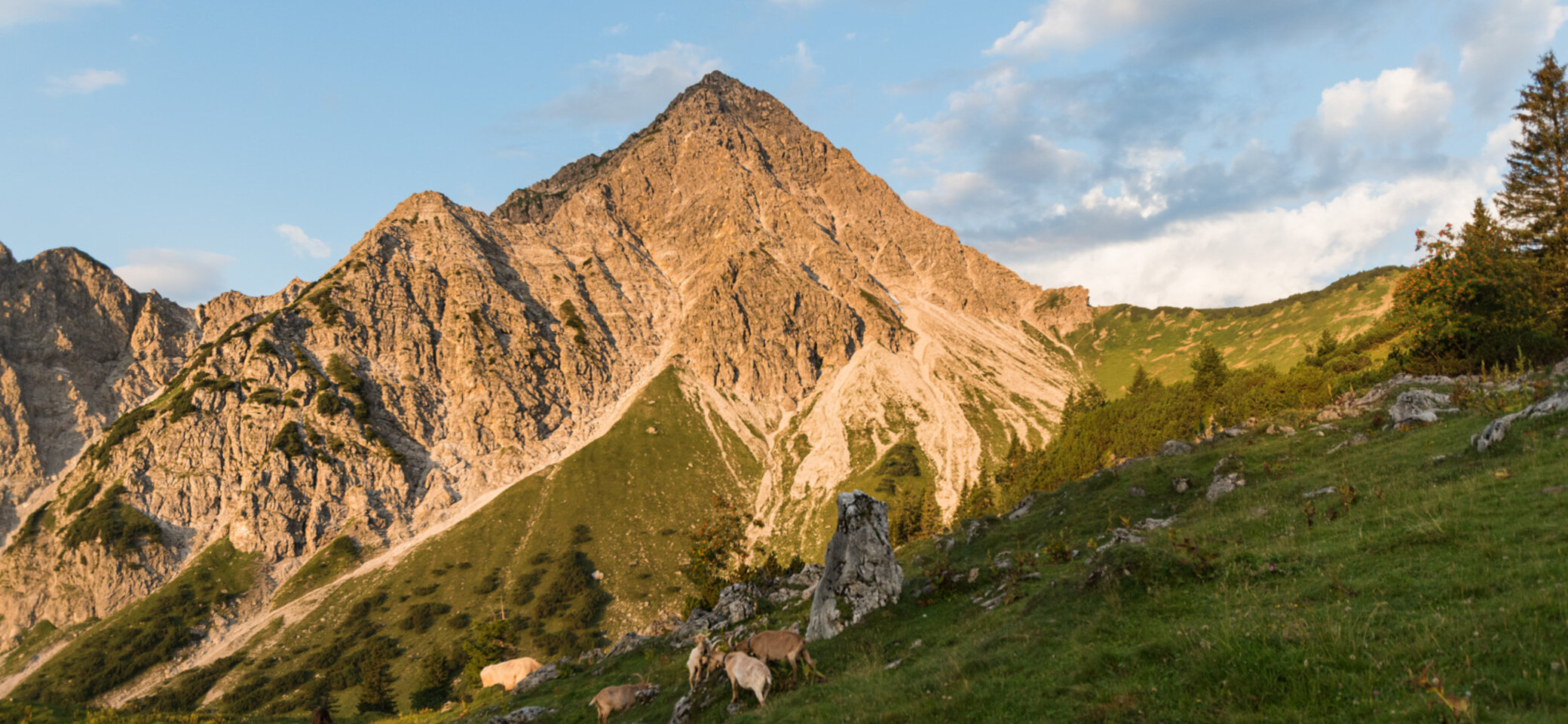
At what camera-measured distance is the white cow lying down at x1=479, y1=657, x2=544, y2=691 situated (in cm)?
5188

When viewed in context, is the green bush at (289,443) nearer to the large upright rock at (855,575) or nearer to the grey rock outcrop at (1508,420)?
the large upright rock at (855,575)

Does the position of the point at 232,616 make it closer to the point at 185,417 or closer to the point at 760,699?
the point at 185,417

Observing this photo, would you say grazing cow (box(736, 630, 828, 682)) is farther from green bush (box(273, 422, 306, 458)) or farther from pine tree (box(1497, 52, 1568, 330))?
green bush (box(273, 422, 306, 458))

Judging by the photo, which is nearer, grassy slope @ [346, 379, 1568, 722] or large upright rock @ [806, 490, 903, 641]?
grassy slope @ [346, 379, 1568, 722]

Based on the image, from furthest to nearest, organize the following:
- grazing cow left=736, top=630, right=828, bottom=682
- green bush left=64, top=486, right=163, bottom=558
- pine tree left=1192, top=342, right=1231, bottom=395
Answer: green bush left=64, top=486, right=163, bottom=558, pine tree left=1192, top=342, right=1231, bottom=395, grazing cow left=736, top=630, right=828, bottom=682

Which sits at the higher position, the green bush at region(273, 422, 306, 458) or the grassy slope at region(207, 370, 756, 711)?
the green bush at region(273, 422, 306, 458)

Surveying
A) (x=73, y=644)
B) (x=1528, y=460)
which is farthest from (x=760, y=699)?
(x=73, y=644)

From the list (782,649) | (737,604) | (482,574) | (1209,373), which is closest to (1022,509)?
(737,604)

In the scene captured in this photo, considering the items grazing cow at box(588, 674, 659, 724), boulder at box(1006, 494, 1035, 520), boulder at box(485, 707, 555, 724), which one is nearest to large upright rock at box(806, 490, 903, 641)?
grazing cow at box(588, 674, 659, 724)

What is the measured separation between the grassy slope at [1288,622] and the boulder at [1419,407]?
334 centimetres

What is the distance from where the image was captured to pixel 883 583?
26.5m

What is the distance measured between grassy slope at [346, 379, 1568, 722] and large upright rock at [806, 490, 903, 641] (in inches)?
34.4

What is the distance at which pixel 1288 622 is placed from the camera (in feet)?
40.5

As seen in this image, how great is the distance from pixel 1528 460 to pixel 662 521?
641ft
